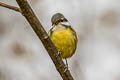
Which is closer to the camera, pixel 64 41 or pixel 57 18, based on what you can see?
pixel 57 18

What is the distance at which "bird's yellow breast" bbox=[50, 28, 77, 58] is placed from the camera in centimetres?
320

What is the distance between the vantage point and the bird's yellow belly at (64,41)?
320 centimetres

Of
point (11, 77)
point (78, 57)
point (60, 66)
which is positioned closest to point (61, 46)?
point (11, 77)

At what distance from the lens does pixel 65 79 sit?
2.03m

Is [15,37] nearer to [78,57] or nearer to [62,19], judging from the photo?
[78,57]

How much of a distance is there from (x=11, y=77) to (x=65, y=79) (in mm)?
2054

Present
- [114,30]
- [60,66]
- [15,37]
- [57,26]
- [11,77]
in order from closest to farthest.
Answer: [60,66]
[57,26]
[11,77]
[15,37]
[114,30]

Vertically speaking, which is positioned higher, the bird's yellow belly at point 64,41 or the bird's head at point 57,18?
the bird's head at point 57,18

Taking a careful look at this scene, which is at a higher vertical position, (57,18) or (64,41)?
(57,18)

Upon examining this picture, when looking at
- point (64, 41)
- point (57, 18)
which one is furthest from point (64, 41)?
point (57, 18)

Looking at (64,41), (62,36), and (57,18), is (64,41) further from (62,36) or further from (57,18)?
(57,18)

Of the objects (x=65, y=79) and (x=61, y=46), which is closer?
(x=65, y=79)

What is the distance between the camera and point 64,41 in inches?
128

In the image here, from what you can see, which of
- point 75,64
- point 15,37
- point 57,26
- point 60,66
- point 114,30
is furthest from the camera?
point 114,30
